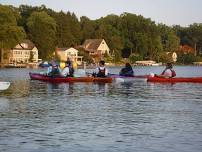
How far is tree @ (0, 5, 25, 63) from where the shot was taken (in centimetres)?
11224

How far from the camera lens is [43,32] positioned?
133875 mm

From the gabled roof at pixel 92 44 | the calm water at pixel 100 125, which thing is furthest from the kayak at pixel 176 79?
the gabled roof at pixel 92 44

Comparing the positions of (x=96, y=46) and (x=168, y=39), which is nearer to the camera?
(x=96, y=46)

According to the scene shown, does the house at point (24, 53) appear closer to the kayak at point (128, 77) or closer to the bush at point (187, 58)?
the bush at point (187, 58)

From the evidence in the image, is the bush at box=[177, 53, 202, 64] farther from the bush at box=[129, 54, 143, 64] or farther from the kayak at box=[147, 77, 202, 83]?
the kayak at box=[147, 77, 202, 83]

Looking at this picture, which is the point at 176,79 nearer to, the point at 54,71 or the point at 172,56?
the point at 54,71

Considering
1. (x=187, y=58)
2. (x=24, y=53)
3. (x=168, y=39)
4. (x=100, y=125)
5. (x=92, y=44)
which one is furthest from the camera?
(x=187, y=58)

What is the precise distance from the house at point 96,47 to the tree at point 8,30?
42609 mm

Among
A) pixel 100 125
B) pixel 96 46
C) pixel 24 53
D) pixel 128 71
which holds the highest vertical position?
pixel 96 46

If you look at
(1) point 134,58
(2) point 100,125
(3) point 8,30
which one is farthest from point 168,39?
(2) point 100,125

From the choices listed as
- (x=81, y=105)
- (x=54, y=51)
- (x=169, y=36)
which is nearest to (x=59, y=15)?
(x=54, y=51)

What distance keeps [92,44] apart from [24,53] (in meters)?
24.9

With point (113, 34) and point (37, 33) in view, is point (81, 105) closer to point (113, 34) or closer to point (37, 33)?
point (37, 33)

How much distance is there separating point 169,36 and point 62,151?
581ft
